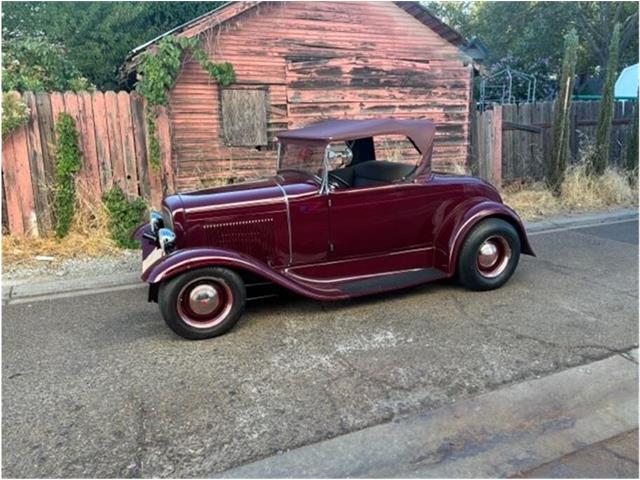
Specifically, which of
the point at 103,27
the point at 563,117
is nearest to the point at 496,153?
the point at 563,117

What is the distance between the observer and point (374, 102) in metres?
10.1

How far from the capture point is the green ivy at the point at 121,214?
24.0 feet

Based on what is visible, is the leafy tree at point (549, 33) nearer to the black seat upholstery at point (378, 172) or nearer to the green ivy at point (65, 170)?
the black seat upholstery at point (378, 172)

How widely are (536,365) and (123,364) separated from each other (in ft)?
9.93

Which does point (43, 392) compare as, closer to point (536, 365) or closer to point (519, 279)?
point (536, 365)

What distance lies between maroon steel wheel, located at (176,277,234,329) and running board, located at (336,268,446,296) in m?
1.06

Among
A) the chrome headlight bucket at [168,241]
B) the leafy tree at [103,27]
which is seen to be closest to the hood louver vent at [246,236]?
the chrome headlight bucket at [168,241]

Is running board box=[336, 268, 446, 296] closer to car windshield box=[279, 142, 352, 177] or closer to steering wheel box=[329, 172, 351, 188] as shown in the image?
steering wheel box=[329, 172, 351, 188]

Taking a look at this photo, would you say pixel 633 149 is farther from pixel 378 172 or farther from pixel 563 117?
pixel 378 172

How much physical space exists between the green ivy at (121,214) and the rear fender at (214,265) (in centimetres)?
332

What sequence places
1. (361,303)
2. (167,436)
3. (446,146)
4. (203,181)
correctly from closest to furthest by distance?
1. (167,436)
2. (361,303)
3. (203,181)
4. (446,146)

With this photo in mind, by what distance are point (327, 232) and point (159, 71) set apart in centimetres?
475

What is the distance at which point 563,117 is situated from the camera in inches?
383

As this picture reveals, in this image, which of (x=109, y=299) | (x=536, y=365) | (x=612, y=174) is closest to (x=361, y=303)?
(x=536, y=365)
